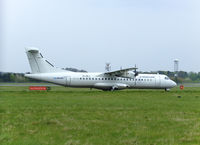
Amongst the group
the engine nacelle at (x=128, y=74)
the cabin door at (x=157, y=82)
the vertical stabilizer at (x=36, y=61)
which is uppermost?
the vertical stabilizer at (x=36, y=61)

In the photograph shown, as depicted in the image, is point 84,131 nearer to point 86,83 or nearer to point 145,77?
point 86,83

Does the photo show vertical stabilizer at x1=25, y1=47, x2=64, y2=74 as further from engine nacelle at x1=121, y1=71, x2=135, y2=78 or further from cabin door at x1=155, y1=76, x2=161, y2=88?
cabin door at x1=155, y1=76, x2=161, y2=88

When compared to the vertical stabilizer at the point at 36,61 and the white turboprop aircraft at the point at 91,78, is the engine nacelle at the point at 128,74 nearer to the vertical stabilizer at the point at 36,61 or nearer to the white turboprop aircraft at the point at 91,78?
the white turboprop aircraft at the point at 91,78

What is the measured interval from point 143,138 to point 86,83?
22.2 metres

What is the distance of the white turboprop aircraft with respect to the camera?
87.7 feet

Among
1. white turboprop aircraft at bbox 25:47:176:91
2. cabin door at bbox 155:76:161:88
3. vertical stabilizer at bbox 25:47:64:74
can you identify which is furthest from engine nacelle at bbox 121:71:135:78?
vertical stabilizer at bbox 25:47:64:74

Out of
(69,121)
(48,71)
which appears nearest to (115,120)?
(69,121)

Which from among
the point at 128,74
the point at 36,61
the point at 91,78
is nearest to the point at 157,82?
the point at 128,74

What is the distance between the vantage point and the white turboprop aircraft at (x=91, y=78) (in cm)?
2672

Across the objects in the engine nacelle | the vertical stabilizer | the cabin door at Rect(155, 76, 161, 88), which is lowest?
the cabin door at Rect(155, 76, 161, 88)

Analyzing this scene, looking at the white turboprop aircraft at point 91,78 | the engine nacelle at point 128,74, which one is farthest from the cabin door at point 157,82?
the engine nacelle at point 128,74

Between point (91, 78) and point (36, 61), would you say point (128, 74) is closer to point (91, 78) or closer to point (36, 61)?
point (91, 78)

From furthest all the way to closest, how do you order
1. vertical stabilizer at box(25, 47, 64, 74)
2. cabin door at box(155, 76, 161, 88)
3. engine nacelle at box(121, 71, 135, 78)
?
cabin door at box(155, 76, 161, 88), engine nacelle at box(121, 71, 135, 78), vertical stabilizer at box(25, 47, 64, 74)

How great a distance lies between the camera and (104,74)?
29172 mm
